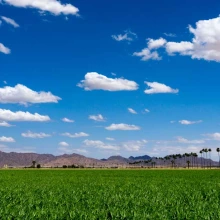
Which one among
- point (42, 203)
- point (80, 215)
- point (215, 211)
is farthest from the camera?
point (42, 203)

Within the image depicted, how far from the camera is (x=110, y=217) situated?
56.1ft

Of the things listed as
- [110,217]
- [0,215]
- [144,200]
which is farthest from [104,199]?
[0,215]

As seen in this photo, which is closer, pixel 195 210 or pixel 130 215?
pixel 130 215

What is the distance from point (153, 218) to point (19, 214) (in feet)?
19.4

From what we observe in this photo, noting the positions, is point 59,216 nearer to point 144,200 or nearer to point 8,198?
point 144,200

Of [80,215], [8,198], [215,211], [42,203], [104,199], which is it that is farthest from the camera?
[8,198]

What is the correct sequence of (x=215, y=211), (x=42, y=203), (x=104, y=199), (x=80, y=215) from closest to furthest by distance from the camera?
(x=80, y=215)
(x=215, y=211)
(x=42, y=203)
(x=104, y=199)

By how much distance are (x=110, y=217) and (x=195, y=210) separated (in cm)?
440

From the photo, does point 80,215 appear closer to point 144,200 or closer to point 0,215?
point 0,215

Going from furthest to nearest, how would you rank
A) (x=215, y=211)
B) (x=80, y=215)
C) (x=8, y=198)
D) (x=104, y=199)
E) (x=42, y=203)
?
(x=8, y=198) → (x=104, y=199) → (x=42, y=203) → (x=215, y=211) → (x=80, y=215)

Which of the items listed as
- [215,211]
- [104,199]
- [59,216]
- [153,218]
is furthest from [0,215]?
[215,211]

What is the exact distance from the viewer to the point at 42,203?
22000 millimetres

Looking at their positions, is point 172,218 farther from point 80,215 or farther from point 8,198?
point 8,198

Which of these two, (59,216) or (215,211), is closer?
(59,216)
